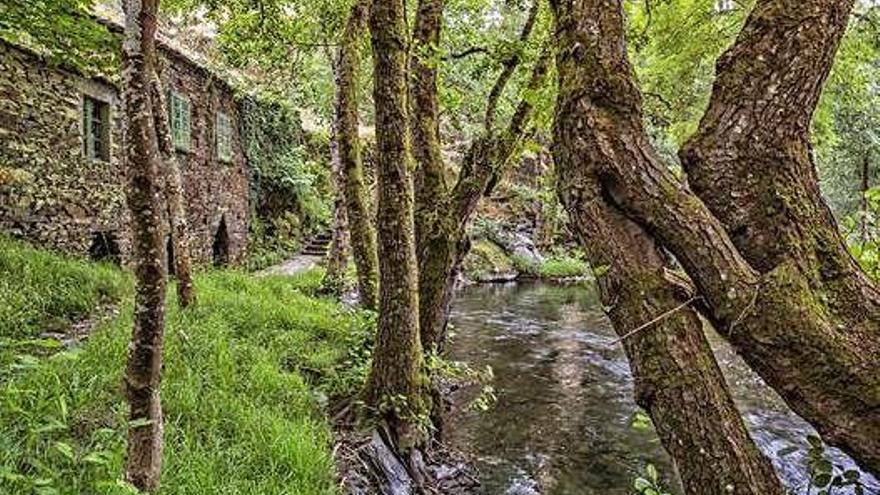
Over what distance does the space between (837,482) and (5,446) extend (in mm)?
3908

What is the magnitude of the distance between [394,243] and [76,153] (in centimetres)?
678

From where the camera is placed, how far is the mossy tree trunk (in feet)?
23.7

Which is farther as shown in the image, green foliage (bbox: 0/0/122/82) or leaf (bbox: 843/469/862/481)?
green foliage (bbox: 0/0/122/82)

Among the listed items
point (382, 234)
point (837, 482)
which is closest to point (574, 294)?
point (382, 234)

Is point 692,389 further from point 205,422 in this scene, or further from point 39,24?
point 39,24

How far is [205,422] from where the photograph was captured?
4.99 meters

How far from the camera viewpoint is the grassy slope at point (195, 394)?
3.75 m

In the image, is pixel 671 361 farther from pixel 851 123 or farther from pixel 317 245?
pixel 851 123

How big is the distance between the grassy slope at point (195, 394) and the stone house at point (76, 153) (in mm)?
1378

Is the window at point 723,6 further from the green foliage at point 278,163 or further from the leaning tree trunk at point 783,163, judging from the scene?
the green foliage at point 278,163

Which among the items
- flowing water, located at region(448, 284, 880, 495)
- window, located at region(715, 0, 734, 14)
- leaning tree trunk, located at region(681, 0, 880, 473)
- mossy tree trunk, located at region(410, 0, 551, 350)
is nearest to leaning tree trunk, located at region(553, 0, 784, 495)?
leaning tree trunk, located at region(681, 0, 880, 473)

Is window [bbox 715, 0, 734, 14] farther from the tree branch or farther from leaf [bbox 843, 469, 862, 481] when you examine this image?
leaf [bbox 843, 469, 862, 481]

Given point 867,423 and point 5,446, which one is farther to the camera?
point 5,446

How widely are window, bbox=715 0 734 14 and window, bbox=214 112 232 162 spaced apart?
11163mm
